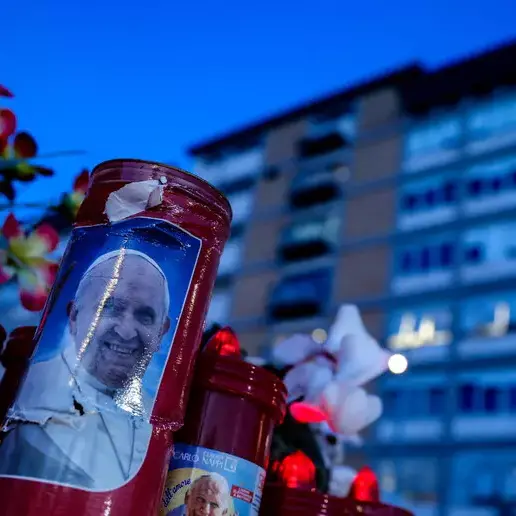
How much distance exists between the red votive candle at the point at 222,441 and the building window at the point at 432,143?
13147mm

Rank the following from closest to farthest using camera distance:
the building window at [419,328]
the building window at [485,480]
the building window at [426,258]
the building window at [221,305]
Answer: the building window at [485,480]
the building window at [419,328]
the building window at [426,258]
the building window at [221,305]

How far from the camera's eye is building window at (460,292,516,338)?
37.6 feet

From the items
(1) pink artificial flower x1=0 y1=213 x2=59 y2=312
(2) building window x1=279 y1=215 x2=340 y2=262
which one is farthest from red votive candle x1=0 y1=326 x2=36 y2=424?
(2) building window x1=279 y1=215 x2=340 y2=262

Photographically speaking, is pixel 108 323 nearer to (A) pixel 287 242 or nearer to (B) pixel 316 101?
(A) pixel 287 242

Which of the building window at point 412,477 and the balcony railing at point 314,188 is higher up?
the balcony railing at point 314,188

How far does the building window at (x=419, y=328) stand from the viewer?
39.7 ft

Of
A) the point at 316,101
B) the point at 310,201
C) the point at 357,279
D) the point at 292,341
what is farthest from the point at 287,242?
the point at 292,341

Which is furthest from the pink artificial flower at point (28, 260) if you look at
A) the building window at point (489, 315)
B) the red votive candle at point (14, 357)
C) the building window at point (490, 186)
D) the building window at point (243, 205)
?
the building window at point (243, 205)

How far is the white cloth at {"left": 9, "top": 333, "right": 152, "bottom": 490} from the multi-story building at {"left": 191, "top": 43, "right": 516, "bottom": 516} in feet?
32.6

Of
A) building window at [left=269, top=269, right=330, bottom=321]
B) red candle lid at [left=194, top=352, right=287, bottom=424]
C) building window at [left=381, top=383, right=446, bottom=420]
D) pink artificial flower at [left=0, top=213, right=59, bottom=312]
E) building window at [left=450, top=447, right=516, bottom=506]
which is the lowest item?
red candle lid at [left=194, top=352, right=287, bottom=424]

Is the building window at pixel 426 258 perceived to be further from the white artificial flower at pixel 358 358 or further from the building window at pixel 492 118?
the white artificial flower at pixel 358 358

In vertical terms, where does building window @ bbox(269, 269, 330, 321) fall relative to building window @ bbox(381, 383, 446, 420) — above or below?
above

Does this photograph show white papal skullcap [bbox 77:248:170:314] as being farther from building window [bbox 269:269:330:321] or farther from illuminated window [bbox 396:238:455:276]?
building window [bbox 269:269:330:321]

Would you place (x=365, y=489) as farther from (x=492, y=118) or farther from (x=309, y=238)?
(x=309, y=238)
